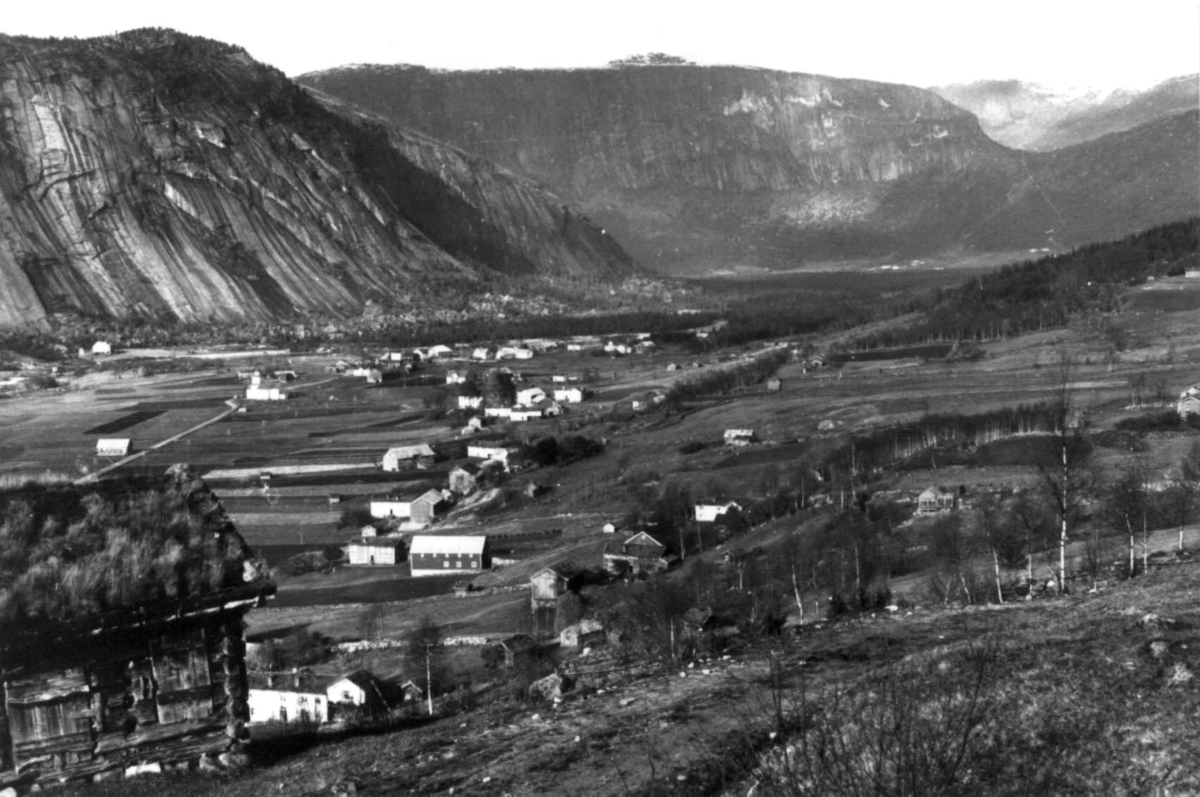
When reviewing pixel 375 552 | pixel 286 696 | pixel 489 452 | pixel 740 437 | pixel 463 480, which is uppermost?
pixel 286 696

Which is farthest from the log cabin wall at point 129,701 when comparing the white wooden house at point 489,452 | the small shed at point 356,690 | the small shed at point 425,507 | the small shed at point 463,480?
the white wooden house at point 489,452

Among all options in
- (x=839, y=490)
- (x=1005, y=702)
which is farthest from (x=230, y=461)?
(x=1005, y=702)

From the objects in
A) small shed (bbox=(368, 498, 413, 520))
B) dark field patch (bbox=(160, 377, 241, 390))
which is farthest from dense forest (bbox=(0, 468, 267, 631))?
dark field patch (bbox=(160, 377, 241, 390))

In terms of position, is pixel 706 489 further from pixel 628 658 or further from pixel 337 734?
pixel 337 734

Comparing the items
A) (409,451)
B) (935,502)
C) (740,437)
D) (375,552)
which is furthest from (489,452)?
(935,502)

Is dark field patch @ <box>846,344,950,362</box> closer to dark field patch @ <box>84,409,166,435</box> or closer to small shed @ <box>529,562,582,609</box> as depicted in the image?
dark field patch @ <box>84,409,166,435</box>

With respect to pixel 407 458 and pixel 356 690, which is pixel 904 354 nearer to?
pixel 407 458
